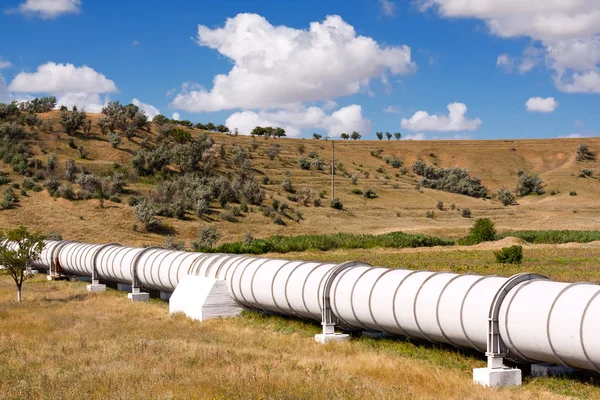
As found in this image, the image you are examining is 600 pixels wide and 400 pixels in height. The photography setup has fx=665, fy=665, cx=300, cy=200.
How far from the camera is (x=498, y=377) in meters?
13.5

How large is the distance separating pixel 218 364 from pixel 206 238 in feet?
140

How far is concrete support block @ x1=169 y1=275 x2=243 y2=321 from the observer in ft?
74.1

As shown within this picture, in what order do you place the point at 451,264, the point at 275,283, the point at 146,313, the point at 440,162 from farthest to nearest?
the point at 440,162, the point at 451,264, the point at 146,313, the point at 275,283

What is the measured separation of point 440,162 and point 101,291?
107 metres

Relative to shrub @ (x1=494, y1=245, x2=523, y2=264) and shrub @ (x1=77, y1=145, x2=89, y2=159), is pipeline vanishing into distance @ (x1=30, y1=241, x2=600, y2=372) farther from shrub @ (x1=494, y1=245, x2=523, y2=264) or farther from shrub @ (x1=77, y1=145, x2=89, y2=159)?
shrub @ (x1=77, y1=145, x2=89, y2=159)

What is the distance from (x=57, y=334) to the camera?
1938cm

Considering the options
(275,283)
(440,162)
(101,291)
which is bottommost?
(101,291)

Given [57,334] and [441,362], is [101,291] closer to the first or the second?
[57,334]

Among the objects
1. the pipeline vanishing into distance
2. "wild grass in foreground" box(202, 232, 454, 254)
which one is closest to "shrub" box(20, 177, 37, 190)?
"wild grass in foreground" box(202, 232, 454, 254)

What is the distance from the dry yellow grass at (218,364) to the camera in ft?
40.7

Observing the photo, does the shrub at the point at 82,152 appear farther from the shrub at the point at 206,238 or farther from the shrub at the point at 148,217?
the shrub at the point at 206,238

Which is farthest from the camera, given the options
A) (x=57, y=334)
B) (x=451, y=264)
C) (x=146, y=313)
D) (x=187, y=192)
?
(x=187, y=192)

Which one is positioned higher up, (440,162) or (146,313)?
(440,162)

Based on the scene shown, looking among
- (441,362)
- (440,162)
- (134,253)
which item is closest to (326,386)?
(441,362)
